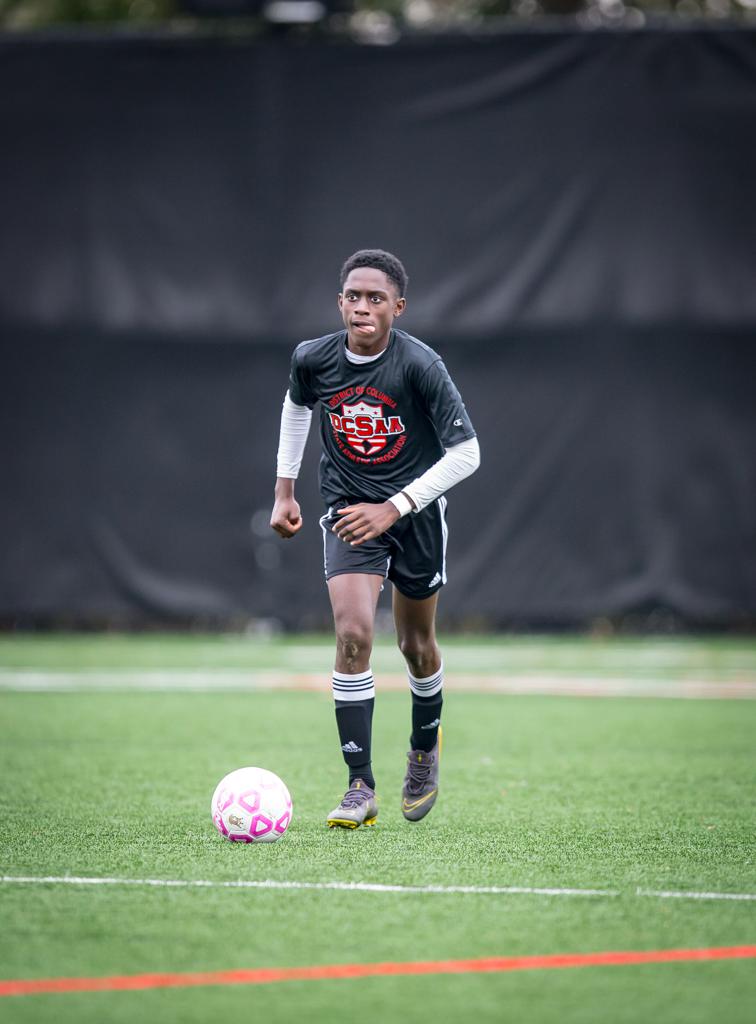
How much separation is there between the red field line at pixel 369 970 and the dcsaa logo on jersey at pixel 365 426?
262 centimetres

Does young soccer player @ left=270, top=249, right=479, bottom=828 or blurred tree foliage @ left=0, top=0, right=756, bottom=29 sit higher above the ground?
blurred tree foliage @ left=0, top=0, right=756, bottom=29

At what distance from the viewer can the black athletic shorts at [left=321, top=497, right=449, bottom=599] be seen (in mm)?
5812

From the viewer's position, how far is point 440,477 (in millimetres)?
5668

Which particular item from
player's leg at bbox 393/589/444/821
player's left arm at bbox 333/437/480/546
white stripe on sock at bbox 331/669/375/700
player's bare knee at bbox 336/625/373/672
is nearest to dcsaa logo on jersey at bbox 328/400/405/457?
player's left arm at bbox 333/437/480/546

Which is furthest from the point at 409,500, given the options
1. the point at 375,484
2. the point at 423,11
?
the point at 423,11

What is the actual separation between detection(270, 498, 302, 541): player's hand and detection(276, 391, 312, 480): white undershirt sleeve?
13cm

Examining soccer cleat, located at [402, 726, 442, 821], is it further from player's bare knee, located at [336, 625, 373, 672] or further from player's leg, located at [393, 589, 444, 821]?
player's bare knee, located at [336, 625, 373, 672]

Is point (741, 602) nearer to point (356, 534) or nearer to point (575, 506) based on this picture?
point (575, 506)

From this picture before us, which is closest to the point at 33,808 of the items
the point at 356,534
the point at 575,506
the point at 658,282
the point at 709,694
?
the point at 356,534

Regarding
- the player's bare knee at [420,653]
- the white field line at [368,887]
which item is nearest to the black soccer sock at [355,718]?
the player's bare knee at [420,653]

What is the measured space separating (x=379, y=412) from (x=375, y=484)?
1.00 ft

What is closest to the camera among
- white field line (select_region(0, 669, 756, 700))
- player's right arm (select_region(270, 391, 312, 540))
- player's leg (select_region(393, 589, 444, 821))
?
player's leg (select_region(393, 589, 444, 821))

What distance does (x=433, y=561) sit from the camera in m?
5.89

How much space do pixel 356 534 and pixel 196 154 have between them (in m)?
9.78
